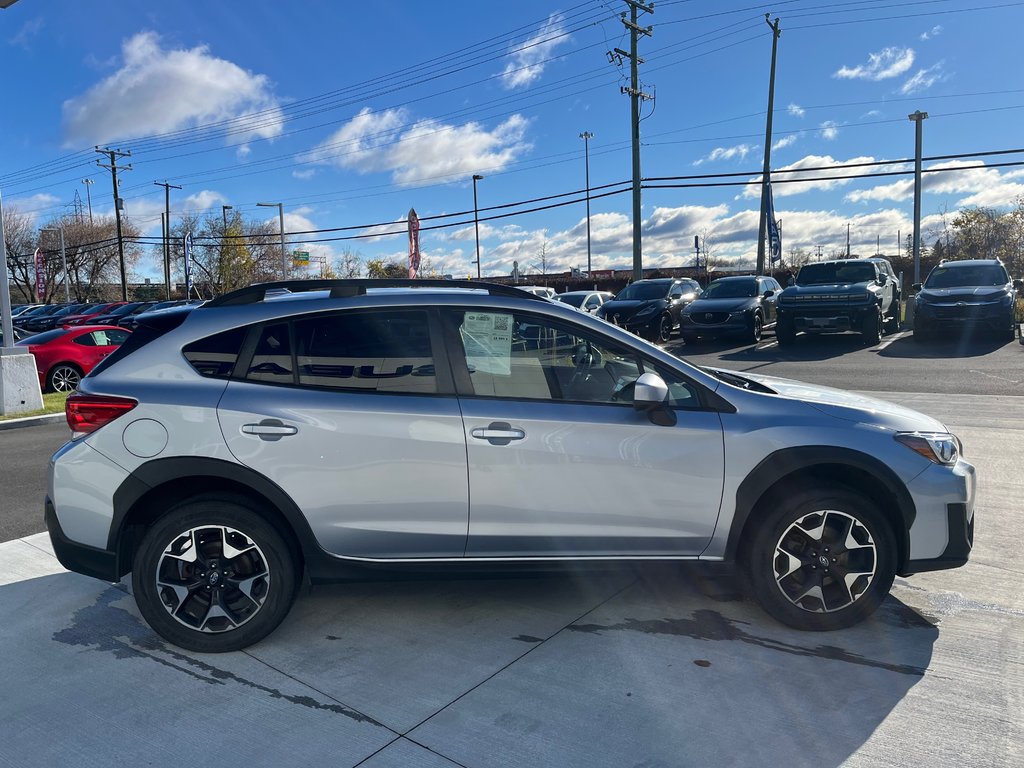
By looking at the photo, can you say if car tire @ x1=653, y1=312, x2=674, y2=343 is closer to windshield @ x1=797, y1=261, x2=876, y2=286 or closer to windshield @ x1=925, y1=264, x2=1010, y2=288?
windshield @ x1=797, y1=261, x2=876, y2=286

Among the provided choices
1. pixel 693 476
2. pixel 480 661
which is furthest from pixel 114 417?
pixel 693 476

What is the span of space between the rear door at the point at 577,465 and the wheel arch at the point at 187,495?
820 millimetres

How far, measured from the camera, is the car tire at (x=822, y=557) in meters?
3.44

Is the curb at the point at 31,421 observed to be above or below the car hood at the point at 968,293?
below

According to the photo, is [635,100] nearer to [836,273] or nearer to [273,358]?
[836,273]

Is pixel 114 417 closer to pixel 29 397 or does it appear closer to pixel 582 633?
pixel 582 633

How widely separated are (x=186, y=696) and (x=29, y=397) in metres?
10.1

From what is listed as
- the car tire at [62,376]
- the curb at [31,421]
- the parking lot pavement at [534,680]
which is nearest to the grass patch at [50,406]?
the curb at [31,421]

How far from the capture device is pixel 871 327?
16719mm

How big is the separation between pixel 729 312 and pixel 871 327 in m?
3.18

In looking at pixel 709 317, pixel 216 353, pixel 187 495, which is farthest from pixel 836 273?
pixel 187 495

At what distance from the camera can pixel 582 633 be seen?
3.60m

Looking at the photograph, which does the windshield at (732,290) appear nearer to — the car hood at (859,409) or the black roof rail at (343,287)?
the car hood at (859,409)

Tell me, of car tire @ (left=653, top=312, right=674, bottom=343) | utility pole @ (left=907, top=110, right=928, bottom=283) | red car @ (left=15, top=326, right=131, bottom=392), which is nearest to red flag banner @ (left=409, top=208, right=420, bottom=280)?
red car @ (left=15, top=326, right=131, bottom=392)
